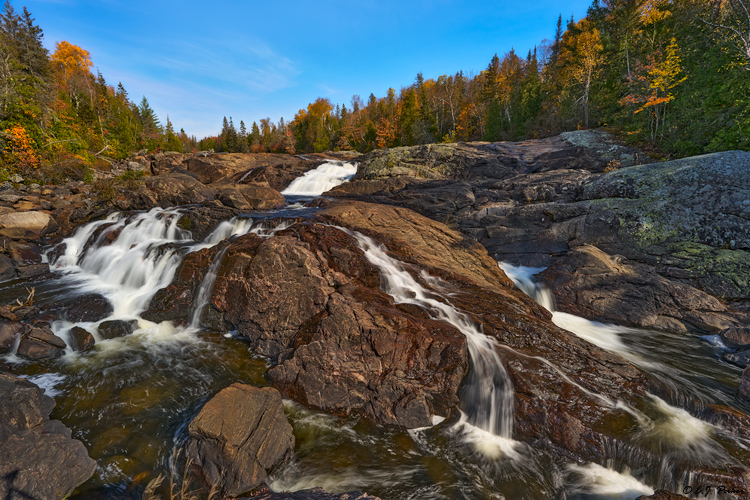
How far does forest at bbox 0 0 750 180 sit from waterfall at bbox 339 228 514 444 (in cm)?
1611

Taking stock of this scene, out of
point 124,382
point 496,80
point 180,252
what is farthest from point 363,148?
point 124,382

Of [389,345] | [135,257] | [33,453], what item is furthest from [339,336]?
[135,257]

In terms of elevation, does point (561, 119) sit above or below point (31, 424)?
above

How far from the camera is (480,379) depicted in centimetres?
571

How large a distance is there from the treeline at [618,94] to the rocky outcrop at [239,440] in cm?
2021

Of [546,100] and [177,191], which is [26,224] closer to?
[177,191]

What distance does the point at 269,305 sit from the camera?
7.42 meters

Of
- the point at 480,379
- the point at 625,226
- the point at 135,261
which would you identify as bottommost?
the point at 480,379

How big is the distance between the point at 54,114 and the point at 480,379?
120 ft

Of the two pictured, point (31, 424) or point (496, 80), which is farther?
point (496, 80)

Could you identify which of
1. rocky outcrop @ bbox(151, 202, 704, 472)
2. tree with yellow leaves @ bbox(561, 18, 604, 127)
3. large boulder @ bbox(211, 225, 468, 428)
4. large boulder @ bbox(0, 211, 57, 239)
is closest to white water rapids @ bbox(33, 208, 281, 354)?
large boulder @ bbox(211, 225, 468, 428)

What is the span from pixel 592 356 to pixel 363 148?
59927 mm

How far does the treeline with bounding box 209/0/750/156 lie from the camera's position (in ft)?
46.5

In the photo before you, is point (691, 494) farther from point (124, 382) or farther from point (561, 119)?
point (561, 119)
